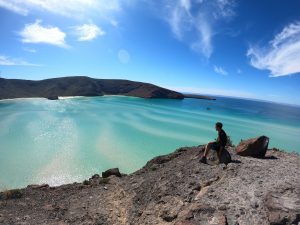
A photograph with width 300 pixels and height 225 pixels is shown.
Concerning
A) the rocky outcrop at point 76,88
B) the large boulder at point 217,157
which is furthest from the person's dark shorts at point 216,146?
the rocky outcrop at point 76,88

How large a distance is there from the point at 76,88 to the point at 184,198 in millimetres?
127438

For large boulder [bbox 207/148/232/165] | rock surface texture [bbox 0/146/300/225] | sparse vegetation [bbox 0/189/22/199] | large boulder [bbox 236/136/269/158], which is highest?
large boulder [bbox 236/136/269/158]

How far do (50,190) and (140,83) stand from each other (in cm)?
14674

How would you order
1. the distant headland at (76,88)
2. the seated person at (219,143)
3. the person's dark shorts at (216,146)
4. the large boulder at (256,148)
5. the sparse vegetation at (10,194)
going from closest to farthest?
the sparse vegetation at (10,194) → the seated person at (219,143) → the person's dark shorts at (216,146) → the large boulder at (256,148) → the distant headland at (76,88)

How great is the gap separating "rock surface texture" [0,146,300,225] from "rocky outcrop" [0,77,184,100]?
96.6 meters

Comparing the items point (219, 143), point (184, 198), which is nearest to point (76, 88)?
point (219, 143)

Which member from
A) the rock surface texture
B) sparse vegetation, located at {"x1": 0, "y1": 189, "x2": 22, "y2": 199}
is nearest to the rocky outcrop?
sparse vegetation, located at {"x1": 0, "y1": 189, "x2": 22, "y2": 199}

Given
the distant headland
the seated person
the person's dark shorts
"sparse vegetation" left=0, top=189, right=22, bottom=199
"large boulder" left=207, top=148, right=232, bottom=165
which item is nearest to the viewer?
"sparse vegetation" left=0, top=189, right=22, bottom=199

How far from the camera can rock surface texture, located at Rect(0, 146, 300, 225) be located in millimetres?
7117

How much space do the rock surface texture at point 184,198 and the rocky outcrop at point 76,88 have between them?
317 ft

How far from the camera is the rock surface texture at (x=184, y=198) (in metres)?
7.12

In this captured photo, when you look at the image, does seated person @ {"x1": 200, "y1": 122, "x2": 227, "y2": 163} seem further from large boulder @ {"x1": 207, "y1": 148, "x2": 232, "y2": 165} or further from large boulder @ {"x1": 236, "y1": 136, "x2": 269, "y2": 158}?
large boulder @ {"x1": 236, "y1": 136, "x2": 269, "y2": 158}

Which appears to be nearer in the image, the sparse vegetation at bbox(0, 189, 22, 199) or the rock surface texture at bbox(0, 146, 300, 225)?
the rock surface texture at bbox(0, 146, 300, 225)

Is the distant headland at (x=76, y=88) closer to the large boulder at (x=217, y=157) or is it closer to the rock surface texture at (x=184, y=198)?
the rock surface texture at (x=184, y=198)
